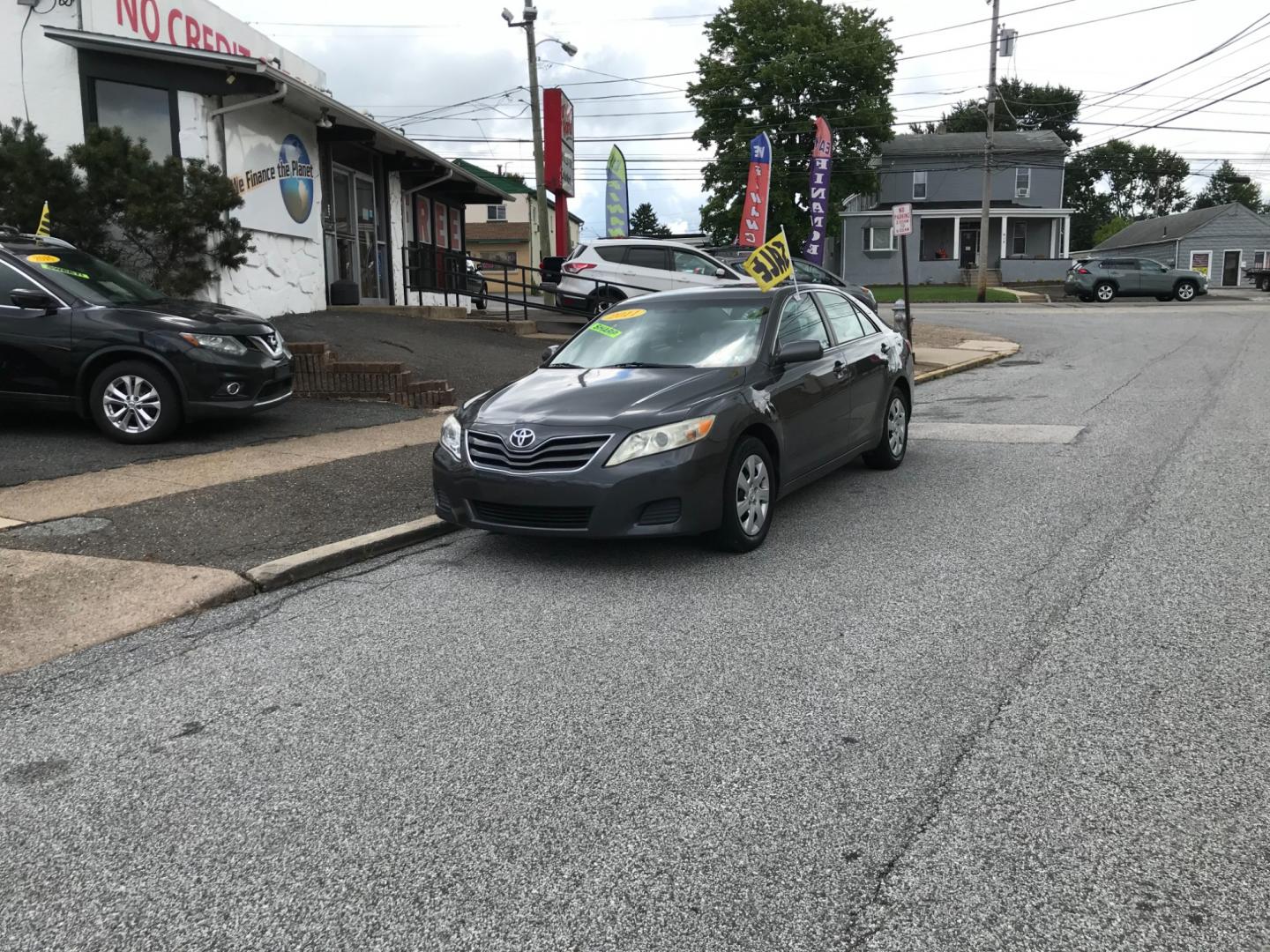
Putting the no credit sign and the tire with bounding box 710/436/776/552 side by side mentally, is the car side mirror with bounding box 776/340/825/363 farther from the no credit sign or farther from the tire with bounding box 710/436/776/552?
the no credit sign

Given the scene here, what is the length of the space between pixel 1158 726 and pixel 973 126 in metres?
85.9

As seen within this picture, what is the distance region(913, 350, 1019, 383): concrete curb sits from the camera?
16.2 meters

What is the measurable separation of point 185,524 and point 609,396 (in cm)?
287

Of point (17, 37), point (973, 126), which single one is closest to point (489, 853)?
point (17, 37)

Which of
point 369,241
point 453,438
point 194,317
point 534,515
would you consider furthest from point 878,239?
point 534,515

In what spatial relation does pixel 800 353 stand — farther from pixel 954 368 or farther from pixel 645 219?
pixel 645 219

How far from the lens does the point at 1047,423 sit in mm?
11086

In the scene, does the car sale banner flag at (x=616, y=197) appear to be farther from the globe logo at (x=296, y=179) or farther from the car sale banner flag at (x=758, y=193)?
the globe logo at (x=296, y=179)

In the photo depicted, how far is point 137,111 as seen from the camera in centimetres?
1419

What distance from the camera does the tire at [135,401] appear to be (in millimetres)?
8969

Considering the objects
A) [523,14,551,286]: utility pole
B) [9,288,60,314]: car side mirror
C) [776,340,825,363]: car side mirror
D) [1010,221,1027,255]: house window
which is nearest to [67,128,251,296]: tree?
[9,288,60,314]: car side mirror

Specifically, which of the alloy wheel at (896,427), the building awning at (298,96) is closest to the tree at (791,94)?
the building awning at (298,96)

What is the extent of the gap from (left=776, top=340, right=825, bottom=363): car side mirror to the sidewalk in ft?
8.38

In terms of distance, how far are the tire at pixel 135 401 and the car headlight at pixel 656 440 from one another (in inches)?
198
